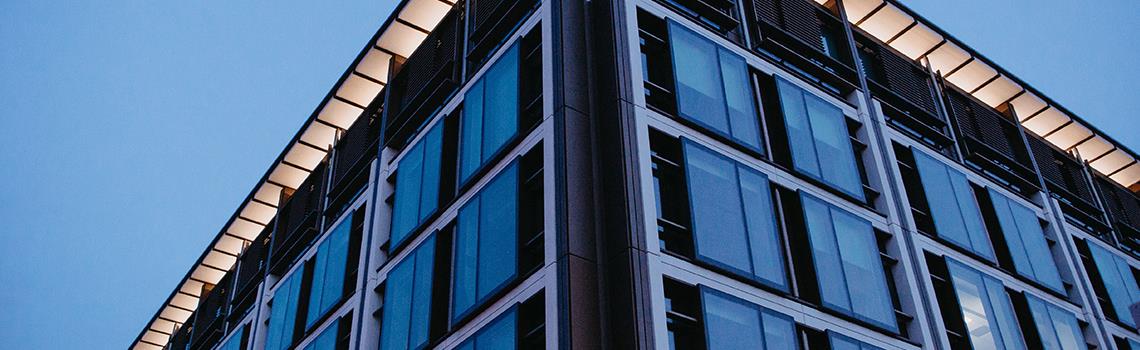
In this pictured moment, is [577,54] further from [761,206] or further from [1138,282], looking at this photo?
[1138,282]

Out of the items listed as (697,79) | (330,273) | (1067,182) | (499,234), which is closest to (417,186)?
(330,273)

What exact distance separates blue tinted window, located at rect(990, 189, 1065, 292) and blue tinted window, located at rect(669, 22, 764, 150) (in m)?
11.2

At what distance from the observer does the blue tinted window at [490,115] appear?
26.7 metres

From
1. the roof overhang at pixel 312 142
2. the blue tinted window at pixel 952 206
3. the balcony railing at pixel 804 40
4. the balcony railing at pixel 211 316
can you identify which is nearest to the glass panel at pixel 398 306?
the roof overhang at pixel 312 142

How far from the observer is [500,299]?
918 inches

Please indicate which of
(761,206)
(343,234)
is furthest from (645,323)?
(343,234)

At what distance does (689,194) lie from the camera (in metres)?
23.3

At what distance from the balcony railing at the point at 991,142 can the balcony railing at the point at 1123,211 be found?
17.9ft

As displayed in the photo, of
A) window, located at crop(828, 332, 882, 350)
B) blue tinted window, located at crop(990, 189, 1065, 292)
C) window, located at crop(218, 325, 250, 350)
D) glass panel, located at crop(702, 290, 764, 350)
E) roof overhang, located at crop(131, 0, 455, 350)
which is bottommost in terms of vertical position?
glass panel, located at crop(702, 290, 764, 350)

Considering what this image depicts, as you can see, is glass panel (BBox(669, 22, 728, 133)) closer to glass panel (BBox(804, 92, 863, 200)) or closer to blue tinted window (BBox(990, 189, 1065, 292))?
glass panel (BBox(804, 92, 863, 200))

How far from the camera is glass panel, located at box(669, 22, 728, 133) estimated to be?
25672 mm

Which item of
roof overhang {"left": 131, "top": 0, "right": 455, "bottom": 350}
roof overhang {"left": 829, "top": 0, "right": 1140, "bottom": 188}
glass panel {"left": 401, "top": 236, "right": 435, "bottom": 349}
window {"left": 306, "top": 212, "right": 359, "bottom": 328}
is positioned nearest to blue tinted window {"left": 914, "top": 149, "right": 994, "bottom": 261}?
roof overhang {"left": 829, "top": 0, "right": 1140, "bottom": 188}

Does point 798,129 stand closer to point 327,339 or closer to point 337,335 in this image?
point 337,335

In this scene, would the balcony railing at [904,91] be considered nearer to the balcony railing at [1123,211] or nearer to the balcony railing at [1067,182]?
the balcony railing at [1067,182]
